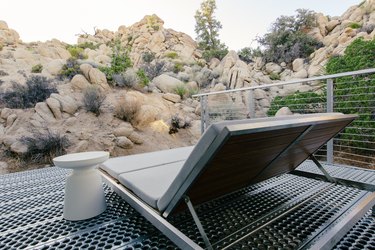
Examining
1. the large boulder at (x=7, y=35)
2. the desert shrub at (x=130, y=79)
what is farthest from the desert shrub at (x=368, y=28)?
the large boulder at (x=7, y=35)

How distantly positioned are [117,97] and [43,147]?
282 cm

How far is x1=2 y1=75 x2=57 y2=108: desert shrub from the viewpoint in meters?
5.96

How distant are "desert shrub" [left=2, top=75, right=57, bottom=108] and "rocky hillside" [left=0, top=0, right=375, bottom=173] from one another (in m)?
0.04

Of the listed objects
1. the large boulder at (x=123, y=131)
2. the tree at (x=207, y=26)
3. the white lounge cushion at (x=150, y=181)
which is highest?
the tree at (x=207, y=26)

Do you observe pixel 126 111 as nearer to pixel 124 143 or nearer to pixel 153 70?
pixel 124 143

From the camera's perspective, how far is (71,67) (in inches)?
318

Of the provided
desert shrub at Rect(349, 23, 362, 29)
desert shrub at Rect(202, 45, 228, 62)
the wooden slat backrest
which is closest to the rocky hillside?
desert shrub at Rect(349, 23, 362, 29)

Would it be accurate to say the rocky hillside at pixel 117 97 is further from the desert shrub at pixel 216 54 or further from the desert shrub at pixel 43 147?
the desert shrub at pixel 216 54

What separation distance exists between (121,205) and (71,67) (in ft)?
26.6

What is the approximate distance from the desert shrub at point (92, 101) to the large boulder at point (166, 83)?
2792mm

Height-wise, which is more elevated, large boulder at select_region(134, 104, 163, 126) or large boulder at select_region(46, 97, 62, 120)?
large boulder at select_region(46, 97, 62, 120)

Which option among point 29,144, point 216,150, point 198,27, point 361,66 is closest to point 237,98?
point 361,66

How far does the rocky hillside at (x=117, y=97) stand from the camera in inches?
200

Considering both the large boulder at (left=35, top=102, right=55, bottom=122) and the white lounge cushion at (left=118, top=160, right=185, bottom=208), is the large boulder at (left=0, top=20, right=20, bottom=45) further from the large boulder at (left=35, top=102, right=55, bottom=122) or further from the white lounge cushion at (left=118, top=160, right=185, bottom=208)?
the white lounge cushion at (left=118, top=160, right=185, bottom=208)
